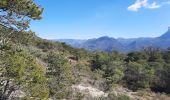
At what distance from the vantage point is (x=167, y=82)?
245 ft

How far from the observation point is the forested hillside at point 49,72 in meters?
20.5

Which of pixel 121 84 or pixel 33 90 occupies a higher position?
pixel 33 90

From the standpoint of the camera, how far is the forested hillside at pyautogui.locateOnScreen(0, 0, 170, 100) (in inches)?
809

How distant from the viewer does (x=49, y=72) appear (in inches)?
1556

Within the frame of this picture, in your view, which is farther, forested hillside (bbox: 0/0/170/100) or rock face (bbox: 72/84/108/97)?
rock face (bbox: 72/84/108/97)

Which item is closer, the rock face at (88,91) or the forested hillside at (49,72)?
the forested hillside at (49,72)

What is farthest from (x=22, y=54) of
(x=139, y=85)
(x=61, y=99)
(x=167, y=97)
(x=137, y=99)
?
(x=139, y=85)

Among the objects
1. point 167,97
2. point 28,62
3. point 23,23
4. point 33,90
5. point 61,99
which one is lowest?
point 167,97

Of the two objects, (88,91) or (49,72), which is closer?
(49,72)

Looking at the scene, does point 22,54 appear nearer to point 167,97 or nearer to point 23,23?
point 23,23

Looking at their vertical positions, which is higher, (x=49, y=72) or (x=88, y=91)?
(x=49, y=72)

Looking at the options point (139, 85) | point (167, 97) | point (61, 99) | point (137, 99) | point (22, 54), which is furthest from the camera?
point (139, 85)

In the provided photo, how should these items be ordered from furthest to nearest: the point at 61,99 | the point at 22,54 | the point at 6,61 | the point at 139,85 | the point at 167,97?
the point at 139,85 < the point at 167,97 < the point at 61,99 < the point at 22,54 < the point at 6,61

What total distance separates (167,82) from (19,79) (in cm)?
5867
